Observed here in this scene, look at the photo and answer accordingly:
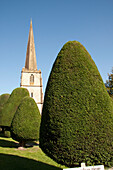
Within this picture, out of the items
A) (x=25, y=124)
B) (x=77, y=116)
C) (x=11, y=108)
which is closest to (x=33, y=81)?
(x=11, y=108)

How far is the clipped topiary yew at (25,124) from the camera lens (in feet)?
42.5

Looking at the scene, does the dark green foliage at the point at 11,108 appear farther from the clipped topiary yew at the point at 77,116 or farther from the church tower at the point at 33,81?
the church tower at the point at 33,81

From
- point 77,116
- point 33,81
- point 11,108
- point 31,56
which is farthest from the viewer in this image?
point 31,56

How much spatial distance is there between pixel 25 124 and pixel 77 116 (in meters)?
9.04

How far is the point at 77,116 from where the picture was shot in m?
5.09

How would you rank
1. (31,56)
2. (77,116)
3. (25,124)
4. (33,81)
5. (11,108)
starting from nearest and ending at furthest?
1. (77,116)
2. (25,124)
3. (11,108)
4. (33,81)
5. (31,56)

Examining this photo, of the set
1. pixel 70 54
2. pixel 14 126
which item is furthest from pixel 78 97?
pixel 14 126

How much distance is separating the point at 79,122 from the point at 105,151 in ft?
4.11

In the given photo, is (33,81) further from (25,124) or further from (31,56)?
(25,124)

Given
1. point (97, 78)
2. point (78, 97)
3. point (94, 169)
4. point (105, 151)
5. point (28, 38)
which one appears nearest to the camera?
point (94, 169)

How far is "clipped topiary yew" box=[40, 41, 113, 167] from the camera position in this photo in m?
4.89

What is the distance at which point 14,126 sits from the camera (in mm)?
13039

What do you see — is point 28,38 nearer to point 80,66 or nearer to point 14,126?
point 14,126

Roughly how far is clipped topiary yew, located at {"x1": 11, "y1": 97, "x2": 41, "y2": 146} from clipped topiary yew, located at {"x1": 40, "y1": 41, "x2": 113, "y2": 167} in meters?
8.09
